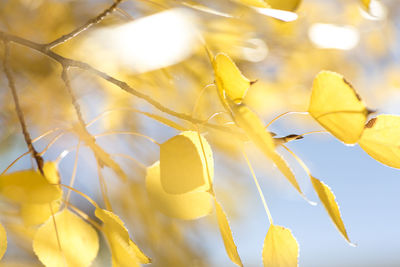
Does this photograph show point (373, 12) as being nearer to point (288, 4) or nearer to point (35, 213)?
point (288, 4)

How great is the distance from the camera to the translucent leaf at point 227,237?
0.52 ft

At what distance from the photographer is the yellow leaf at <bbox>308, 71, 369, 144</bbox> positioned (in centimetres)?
14

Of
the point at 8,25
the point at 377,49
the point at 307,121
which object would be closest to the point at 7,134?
the point at 8,25

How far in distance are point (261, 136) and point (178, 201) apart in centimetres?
7

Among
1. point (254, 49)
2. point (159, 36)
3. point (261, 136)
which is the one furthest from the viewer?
point (254, 49)

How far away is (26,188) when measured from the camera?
0.57 ft

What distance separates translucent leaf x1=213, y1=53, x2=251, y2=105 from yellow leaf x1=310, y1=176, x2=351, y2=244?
0.05 metres

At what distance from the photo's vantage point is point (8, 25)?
1.47 feet

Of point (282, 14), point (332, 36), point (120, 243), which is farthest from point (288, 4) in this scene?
point (332, 36)

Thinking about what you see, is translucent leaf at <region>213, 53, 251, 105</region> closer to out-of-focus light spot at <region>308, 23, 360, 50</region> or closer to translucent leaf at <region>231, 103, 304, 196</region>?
translucent leaf at <region>231, 103, 304, 196</region>

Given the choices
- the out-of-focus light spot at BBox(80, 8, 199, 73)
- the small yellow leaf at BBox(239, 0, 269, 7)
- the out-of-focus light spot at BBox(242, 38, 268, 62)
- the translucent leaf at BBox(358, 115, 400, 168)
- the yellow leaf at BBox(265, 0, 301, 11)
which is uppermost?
the out-of-focus light spot at BBox(242, 38, 268, 62)

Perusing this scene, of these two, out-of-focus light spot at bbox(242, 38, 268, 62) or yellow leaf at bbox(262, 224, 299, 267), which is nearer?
yellow leaf at bbox(262, 224, 299, 267)

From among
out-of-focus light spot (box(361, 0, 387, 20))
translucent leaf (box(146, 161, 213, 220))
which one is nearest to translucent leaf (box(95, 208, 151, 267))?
translucent leaf (box(146, 161, 213, 220))

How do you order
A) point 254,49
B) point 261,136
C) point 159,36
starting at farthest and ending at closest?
point 254,49 → point 159,36 → point 261,136
